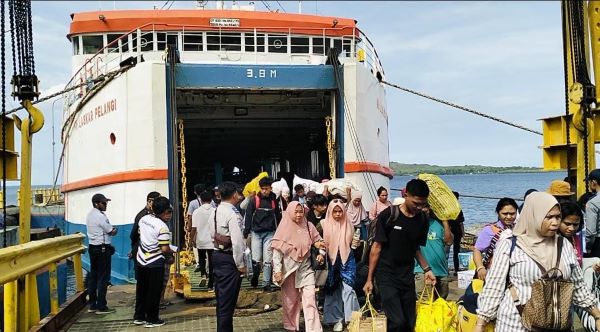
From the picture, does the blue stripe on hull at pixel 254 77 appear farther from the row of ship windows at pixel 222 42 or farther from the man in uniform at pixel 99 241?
the man in uniform at pixel 99 241

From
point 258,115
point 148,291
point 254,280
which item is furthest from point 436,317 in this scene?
point 258,115

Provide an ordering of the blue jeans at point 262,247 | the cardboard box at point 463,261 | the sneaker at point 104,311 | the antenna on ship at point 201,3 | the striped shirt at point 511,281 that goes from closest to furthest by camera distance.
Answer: the striped shirt at point 511,281 → the sneaker at point 104,311 → the blue jeans at point 262,247 → the cardboard box at point 463,261 → the antenna on ship at point 201,3

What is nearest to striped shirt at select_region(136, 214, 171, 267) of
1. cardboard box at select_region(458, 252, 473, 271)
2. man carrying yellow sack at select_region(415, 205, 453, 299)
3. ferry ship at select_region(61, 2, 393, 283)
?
man carrying yellow sack at select_region(415, 205, 453, 299)

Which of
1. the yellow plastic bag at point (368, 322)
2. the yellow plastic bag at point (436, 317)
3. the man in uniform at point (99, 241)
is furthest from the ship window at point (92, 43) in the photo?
the yellow plastic bag at point (436, 317)

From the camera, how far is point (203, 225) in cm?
772

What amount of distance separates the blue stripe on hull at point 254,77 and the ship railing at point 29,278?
399 centimetres

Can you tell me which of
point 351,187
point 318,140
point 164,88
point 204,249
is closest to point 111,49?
point 164,88

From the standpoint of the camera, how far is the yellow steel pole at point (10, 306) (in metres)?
4.60

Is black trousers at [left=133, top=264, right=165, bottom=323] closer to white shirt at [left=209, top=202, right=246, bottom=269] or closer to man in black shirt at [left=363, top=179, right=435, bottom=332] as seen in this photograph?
white shirt at [left=209, top=202, right=246, bottom=269]

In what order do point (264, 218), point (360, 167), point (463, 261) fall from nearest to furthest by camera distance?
point (264, 218), point (463, 261), point (360, 167)

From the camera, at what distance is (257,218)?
7.62 metres

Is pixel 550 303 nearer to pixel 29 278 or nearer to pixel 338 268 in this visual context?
pixel 338 268

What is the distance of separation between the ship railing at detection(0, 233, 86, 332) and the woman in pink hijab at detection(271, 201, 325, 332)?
201 cm

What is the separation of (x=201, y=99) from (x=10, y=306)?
8185 millimetres
